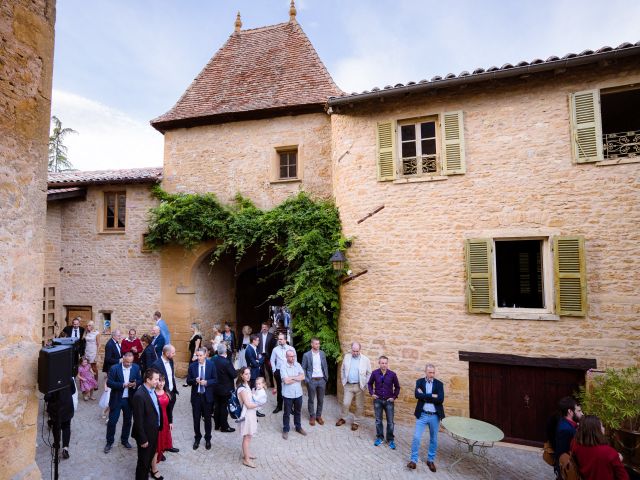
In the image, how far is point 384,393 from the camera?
686cm

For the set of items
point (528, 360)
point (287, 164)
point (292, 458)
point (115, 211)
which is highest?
point (287, 164)

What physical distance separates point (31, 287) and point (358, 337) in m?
6.48

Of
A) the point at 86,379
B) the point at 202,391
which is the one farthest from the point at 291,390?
the point at 86,379

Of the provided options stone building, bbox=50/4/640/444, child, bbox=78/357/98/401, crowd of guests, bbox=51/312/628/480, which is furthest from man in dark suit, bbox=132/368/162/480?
stone building, bbox=50/4/640/444

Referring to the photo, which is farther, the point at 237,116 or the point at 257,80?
the point at 257,80

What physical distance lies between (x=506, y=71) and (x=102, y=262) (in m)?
12.0

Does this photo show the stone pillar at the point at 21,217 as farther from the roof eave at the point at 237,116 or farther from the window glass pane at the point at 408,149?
the roof eave at the point at 237,116

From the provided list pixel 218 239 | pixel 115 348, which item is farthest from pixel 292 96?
pixel 115 348

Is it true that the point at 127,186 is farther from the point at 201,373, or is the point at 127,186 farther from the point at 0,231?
the point at 0,231

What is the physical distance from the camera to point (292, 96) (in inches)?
434

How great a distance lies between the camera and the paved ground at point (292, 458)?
5723mm

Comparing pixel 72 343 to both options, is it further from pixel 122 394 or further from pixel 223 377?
pixel 223 377

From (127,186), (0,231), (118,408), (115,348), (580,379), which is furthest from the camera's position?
(127,186)

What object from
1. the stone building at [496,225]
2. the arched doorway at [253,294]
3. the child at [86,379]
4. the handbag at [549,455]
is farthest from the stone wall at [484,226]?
the arched doorway at [253,294]
